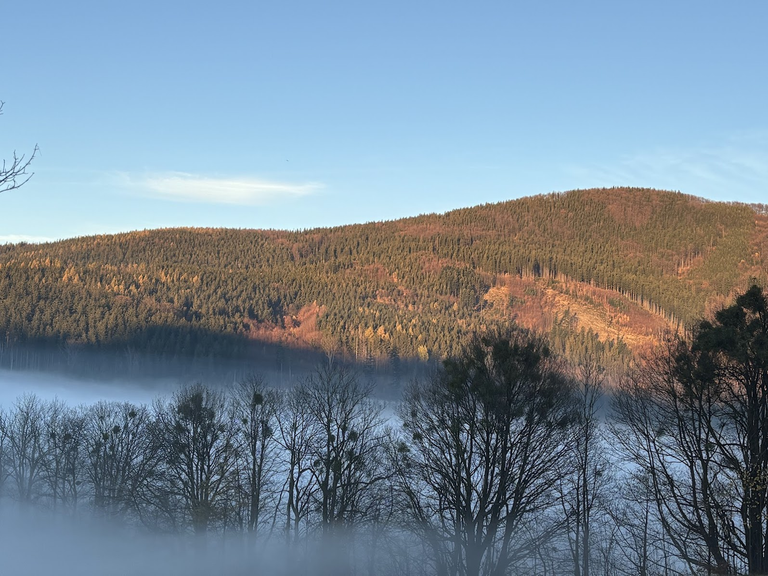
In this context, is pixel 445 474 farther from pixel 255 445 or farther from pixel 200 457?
pixel 200 457

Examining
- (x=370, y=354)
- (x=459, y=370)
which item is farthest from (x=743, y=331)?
(x=370, y=354)

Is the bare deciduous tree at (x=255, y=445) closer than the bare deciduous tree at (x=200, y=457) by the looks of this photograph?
No

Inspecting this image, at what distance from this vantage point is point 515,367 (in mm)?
27891

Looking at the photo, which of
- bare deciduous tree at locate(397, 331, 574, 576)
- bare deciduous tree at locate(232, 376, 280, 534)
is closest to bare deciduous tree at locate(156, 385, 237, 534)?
bare deciduous tree at locate(232, 376, 280, 534)

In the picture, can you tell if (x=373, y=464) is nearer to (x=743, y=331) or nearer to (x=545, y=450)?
(x=545, y=450)

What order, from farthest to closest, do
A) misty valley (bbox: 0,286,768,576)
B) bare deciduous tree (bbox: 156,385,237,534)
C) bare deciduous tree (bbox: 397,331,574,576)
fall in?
bare deciduous tree (bbox: 156,385,237,534), bare deciduous tree (bbox: 397,331,574,576), misty valley (bbox: 0,286,768,576)

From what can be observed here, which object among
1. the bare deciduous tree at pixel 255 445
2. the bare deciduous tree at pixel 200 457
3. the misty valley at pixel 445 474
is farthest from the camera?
the bare deciduous tree at pixel 255 445

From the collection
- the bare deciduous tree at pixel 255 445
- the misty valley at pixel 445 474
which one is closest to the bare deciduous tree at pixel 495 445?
the misty valley at pixel 445 474

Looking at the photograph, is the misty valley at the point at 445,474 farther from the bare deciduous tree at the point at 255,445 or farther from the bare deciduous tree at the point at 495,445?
the bare deciduous tree at the point at 255,445

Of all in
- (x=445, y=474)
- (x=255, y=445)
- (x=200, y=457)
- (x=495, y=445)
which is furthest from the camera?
(x=255, y=445)

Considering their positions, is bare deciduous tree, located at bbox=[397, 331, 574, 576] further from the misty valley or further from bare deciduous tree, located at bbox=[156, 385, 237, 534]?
bare deciduous tree, located at bbox=[156, 385, 237, 534]

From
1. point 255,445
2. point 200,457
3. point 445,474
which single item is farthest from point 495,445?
point 200,457

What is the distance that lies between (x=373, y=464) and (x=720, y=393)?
68.3 ft

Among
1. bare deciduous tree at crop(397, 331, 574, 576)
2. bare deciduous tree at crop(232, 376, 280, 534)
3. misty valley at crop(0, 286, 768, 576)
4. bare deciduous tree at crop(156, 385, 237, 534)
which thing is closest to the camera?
misty valley at crop(0, 286, 768, 576)
